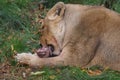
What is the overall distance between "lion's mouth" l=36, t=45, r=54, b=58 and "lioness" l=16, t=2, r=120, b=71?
18 mm

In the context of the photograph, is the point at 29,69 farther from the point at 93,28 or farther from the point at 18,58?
the point at 93,28

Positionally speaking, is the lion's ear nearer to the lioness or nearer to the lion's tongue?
the lioness

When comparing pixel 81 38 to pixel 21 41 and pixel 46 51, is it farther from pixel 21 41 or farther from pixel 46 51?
pixel 21 41

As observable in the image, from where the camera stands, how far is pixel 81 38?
6.88 m

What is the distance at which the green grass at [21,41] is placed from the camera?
650 centimetres

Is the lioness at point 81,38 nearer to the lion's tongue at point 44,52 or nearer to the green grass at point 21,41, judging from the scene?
the lion's tongue at point 44,52

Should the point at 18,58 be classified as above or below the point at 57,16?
below

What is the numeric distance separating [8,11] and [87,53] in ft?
6.76

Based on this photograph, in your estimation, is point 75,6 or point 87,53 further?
point 75,6

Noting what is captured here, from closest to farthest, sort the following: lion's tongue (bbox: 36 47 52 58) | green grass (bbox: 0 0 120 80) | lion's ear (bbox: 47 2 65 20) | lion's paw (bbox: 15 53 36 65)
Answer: green grass (bbox: 0 0 120 80) → lion's paw (bbox: 15 53 36 65) → lion's tongue (bbox: 36 47 52 58) → lion's ear (bbox: 47 2 65 20)

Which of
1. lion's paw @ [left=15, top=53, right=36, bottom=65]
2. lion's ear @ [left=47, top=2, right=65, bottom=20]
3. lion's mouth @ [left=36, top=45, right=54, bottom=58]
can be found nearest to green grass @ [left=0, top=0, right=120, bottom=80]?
lion's paw @ [left=15, top=53, right=36, bottom=65]

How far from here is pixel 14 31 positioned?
7.93m

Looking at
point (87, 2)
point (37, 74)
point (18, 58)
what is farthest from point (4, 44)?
point (87, 2)

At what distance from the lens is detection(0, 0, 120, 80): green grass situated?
650cm
